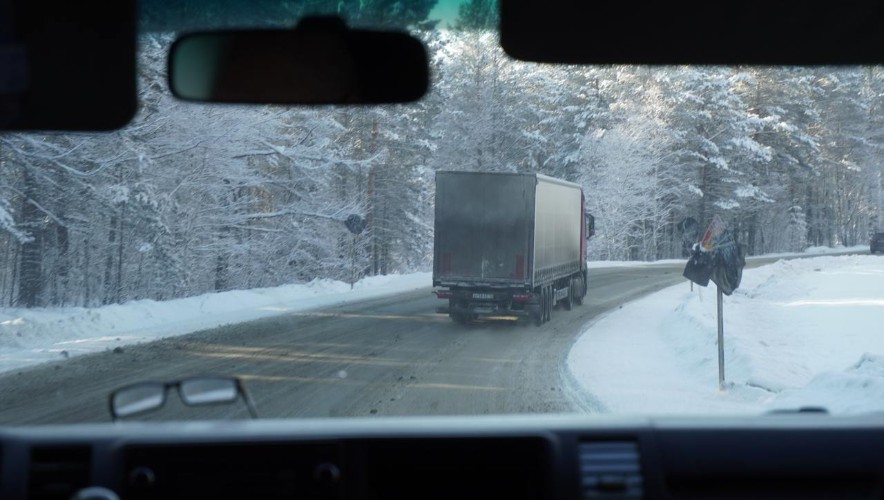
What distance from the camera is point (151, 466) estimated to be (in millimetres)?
3188

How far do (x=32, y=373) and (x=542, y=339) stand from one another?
858 centimetres

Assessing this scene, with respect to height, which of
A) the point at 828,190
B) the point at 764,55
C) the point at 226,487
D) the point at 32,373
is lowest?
the point at 32,373

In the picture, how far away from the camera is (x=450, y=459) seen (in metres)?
3.34

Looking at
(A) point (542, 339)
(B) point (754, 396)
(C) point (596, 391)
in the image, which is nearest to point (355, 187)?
(A) point (542, 339)

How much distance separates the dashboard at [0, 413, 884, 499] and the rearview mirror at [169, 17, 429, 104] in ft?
4.38

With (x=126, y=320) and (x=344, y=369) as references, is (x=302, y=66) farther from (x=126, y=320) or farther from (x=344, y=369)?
(x=126, y=320)

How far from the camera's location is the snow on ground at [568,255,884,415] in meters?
A: 7.11

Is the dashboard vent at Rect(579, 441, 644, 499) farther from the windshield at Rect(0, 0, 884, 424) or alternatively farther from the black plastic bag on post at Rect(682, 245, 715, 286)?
the black plastic bag on post at Rect(682, 245, 715, 286)

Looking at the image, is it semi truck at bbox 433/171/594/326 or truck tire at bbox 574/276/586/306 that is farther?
truck tire at bbox 574/276/586/306

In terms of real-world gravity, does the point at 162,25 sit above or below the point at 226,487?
above

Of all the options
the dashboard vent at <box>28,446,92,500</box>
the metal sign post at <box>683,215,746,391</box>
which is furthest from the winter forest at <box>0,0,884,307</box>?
the dashboard vent at <box>28,446,92,500</box>

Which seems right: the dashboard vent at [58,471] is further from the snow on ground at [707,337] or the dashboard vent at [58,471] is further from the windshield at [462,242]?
the snow on ground at [707,337]

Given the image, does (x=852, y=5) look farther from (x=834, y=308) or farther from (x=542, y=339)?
(x=542, y=339)

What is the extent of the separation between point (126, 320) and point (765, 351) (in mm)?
11468
